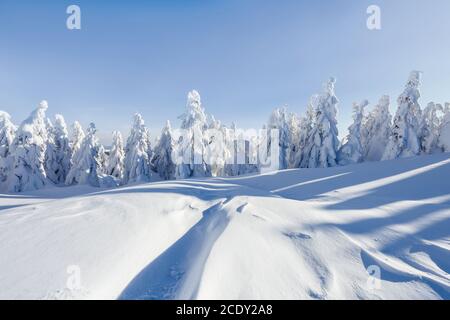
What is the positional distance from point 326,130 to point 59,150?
40370 mm

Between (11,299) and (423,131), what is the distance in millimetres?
39091

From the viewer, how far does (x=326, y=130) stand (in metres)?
26.5

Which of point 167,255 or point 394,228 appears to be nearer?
point 167,255

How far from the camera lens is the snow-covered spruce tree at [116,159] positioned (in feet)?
115

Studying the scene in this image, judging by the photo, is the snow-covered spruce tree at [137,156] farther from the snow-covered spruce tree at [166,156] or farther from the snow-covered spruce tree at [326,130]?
the snow-covered spruce tree at [326,130]

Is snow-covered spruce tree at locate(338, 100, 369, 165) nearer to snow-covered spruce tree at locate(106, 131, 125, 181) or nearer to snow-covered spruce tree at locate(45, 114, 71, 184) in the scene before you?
snow-covered spruce tree at locate(106, 131, 125, 181)

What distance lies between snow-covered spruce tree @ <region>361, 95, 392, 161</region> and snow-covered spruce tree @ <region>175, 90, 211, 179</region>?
25.0 m

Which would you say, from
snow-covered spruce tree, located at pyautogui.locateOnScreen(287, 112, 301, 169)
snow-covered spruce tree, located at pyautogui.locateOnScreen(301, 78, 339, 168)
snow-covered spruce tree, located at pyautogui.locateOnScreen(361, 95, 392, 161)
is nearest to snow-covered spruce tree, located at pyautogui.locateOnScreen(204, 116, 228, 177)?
snow-covered spruce tree, located at pyautogui.locateOnScreen(287, 112, 301, 169)

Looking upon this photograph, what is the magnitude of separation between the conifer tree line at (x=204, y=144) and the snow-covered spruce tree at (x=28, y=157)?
0.08 m

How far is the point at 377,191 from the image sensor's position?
9.56 meters

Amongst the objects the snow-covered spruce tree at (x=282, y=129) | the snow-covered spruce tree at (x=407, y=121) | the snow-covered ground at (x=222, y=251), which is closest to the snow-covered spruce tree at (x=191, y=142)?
the snow-covered spruce tree at (x=282, y=129)

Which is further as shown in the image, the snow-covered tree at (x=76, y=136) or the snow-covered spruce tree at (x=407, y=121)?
the snow-covered tree at (x=76, y=136)

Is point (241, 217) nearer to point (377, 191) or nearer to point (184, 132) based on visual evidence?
point (377, 191)
